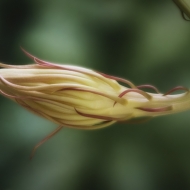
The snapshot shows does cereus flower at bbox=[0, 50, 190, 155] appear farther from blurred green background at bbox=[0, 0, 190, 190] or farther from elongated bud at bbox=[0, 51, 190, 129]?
blurred green background at bbox=[0, 0, 190, 190]

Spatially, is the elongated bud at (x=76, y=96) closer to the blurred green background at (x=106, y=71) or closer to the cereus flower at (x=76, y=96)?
the cereus flower at (x=76, y=96)

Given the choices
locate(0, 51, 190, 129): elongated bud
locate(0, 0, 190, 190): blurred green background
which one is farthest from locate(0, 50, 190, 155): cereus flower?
locate(0, 0, 190, 190): blurred green background

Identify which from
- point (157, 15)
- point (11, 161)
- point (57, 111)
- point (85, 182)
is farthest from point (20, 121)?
point (157, 15)

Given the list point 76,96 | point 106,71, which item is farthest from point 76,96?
point 106,71

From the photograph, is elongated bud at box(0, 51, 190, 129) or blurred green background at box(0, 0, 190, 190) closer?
elongated bud at box(0, 51, 190, 129)

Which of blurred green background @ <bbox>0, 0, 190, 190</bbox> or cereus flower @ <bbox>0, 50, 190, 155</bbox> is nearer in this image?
cereus flower @ <bbox>0, 50, 190, 155</bbox>

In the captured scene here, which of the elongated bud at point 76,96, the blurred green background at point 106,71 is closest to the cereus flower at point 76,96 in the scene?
the elongated bud at point 76,96
